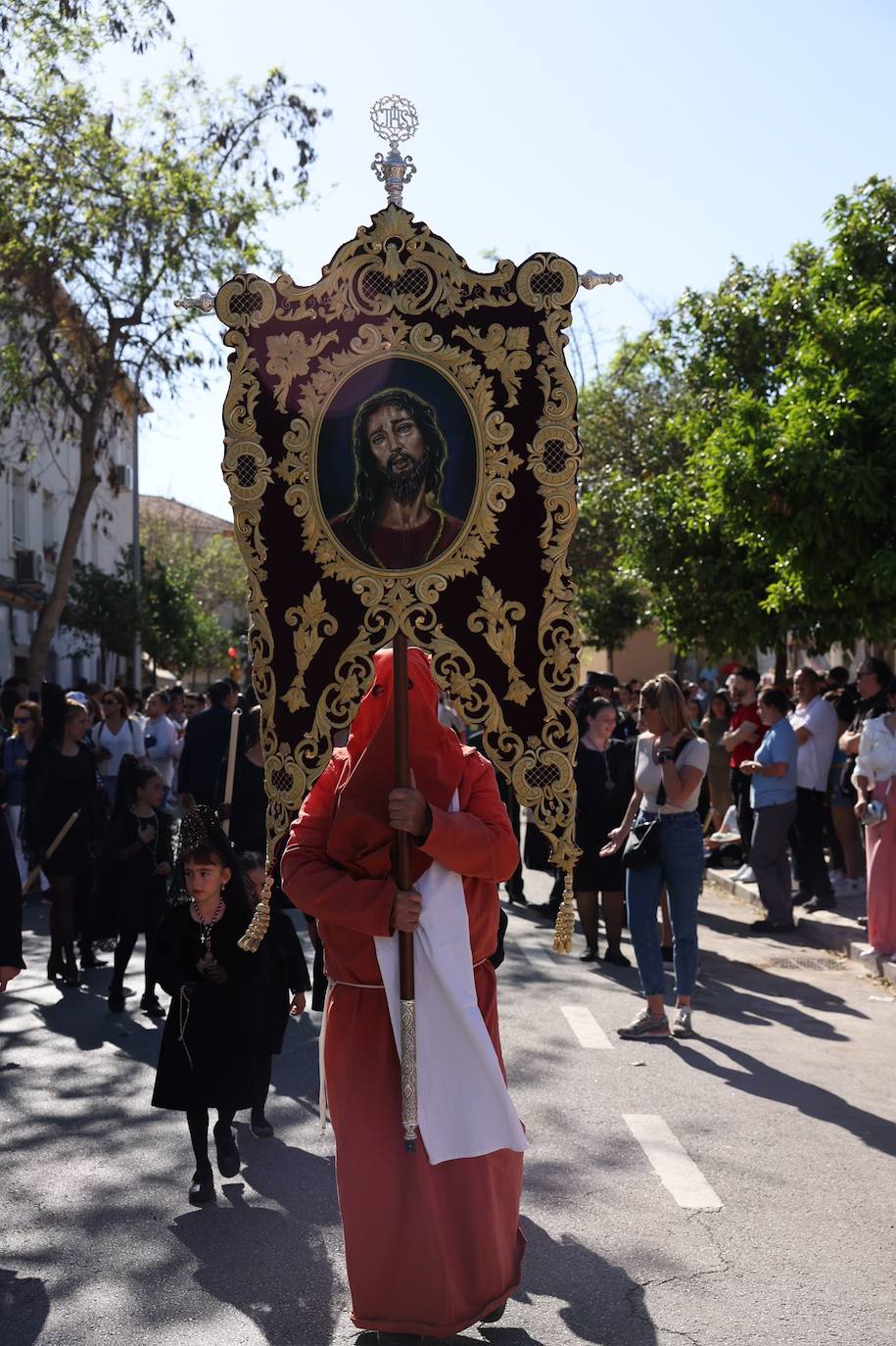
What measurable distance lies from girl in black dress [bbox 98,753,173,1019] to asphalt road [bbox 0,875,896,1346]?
0.61m

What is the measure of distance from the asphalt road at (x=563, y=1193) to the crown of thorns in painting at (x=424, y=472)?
4.82 ft

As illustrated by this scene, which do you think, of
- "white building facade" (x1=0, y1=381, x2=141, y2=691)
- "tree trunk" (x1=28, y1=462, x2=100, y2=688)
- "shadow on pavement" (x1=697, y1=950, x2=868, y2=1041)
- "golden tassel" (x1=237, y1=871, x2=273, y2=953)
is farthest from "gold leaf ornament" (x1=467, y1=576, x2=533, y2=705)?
"white building facade" (x1=0, y1=381, x2=141, y2=691)

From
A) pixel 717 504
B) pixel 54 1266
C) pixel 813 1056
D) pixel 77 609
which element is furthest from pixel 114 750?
pixel 77 609

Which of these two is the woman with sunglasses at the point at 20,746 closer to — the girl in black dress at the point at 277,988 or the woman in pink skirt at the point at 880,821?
the girl in black dress at the point at 277,988

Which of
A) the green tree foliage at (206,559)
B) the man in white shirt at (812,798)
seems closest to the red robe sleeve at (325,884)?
the man in white shirt at (812,798)

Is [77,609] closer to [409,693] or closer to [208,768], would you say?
[208,768]

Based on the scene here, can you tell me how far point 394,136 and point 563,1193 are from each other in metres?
3.93

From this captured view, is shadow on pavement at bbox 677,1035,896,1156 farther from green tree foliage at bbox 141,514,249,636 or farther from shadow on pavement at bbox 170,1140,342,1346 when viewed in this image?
green tree foliage at bbox 141,514,249,636

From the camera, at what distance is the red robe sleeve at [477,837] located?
458 cm

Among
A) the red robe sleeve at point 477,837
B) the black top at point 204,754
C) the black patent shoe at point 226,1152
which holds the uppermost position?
the black top at point 204,754

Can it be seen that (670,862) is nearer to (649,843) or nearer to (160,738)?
(649,843)

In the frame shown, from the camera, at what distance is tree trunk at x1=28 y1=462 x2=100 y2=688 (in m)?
21.9

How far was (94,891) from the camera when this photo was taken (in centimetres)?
973

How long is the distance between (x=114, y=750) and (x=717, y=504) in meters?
6.28
